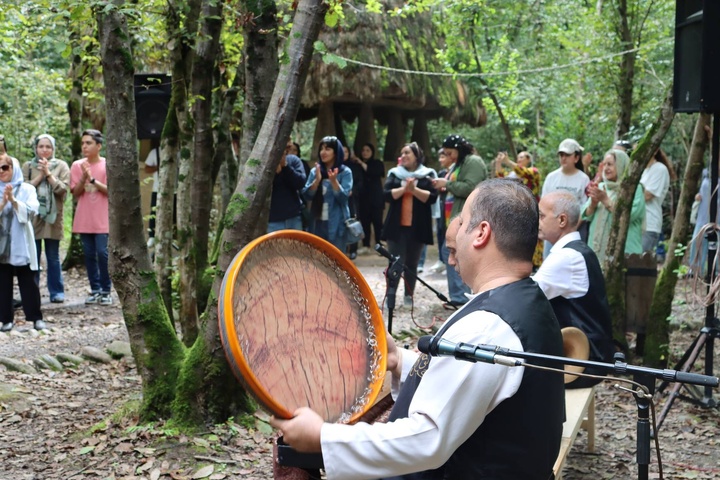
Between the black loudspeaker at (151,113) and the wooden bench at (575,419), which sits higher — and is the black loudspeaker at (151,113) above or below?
above

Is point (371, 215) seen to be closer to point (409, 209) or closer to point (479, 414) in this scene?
point (409, 209)

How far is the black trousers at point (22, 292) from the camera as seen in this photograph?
8242mm

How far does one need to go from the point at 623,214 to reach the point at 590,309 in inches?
102

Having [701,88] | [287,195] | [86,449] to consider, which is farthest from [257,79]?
[287,195]

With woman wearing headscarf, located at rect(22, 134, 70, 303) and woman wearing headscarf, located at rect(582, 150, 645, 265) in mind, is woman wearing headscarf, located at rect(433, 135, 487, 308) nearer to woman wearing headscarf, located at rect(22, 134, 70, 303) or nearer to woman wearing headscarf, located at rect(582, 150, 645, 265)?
woman wearing headscarf, located at rect(582, 150, 645, 265)

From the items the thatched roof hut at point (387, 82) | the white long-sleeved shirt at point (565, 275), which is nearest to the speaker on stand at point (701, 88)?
the white long-sleeved shirt at point (565, 275)

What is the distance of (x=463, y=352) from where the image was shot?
80.7 inches

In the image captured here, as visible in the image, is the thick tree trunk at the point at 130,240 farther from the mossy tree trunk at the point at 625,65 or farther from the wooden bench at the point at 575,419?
the mossy tree trunk at the point at 625,65

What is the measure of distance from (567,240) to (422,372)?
3103 millimetres

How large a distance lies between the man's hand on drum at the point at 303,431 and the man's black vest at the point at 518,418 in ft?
1.06

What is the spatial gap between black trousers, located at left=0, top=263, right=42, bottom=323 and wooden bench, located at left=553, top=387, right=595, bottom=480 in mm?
5382

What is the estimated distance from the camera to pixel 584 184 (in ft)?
31.7

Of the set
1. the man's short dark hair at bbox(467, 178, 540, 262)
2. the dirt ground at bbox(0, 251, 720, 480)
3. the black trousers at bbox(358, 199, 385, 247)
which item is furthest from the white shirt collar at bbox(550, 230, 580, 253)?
the black trousers at bbox(358, 199, 385, 247)

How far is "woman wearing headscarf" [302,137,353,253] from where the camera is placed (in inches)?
399
